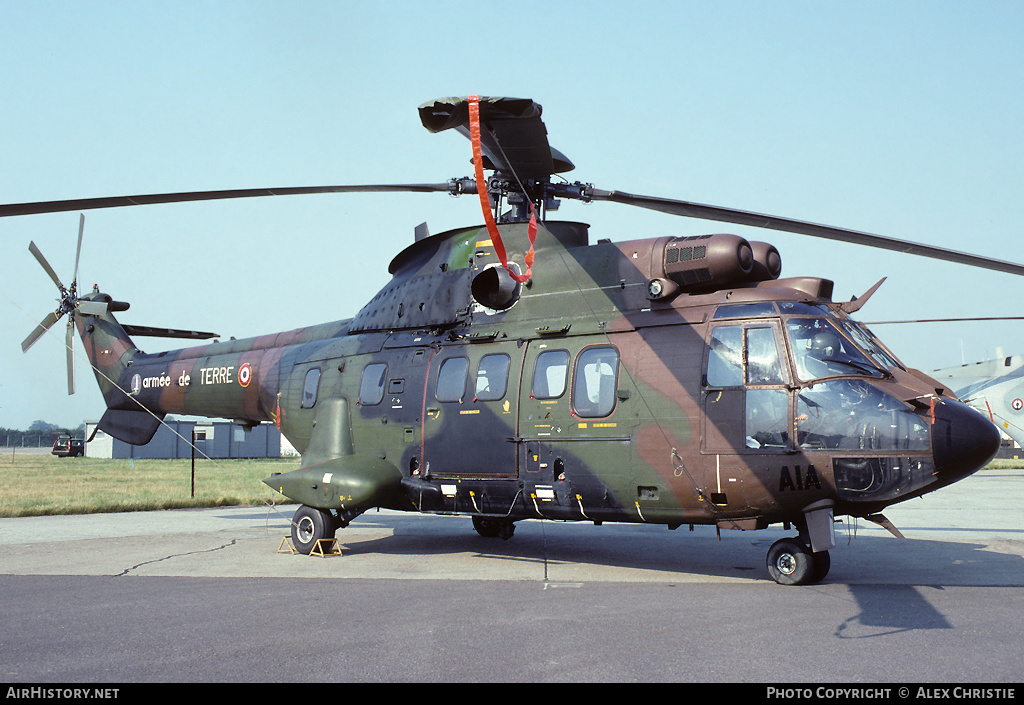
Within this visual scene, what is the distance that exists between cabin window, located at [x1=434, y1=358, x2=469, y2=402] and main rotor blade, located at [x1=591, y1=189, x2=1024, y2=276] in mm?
2804

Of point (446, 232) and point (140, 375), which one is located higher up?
point (446, 232)

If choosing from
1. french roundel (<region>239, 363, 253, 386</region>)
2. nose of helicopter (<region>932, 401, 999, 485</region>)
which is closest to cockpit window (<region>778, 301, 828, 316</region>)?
nose of helicopter (<region>932, 401, 999, 485</region>)

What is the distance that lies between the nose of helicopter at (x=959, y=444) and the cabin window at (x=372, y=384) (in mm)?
7119

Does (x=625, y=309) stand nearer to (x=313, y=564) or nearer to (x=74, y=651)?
(x=313, y=564)

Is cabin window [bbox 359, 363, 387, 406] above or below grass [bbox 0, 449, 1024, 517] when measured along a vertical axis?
above

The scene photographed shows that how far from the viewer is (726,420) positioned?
8.66 m

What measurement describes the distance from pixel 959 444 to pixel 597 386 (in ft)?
12.4

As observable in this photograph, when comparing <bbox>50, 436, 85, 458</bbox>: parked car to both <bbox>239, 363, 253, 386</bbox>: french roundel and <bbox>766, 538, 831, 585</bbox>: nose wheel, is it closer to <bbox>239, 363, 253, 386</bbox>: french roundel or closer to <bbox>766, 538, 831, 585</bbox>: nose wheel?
<bbox>239, 363, 253, 386</bbox>: french roundel

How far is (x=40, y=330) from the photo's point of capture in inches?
660

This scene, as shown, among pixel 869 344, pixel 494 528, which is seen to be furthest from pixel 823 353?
pixel 494 528

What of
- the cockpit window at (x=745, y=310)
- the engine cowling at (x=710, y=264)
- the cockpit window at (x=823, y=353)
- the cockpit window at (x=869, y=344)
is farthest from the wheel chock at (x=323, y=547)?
the cockpit window at (x=869, y=344)

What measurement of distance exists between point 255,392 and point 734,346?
8.55m

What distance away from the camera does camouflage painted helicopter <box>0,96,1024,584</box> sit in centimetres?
811
